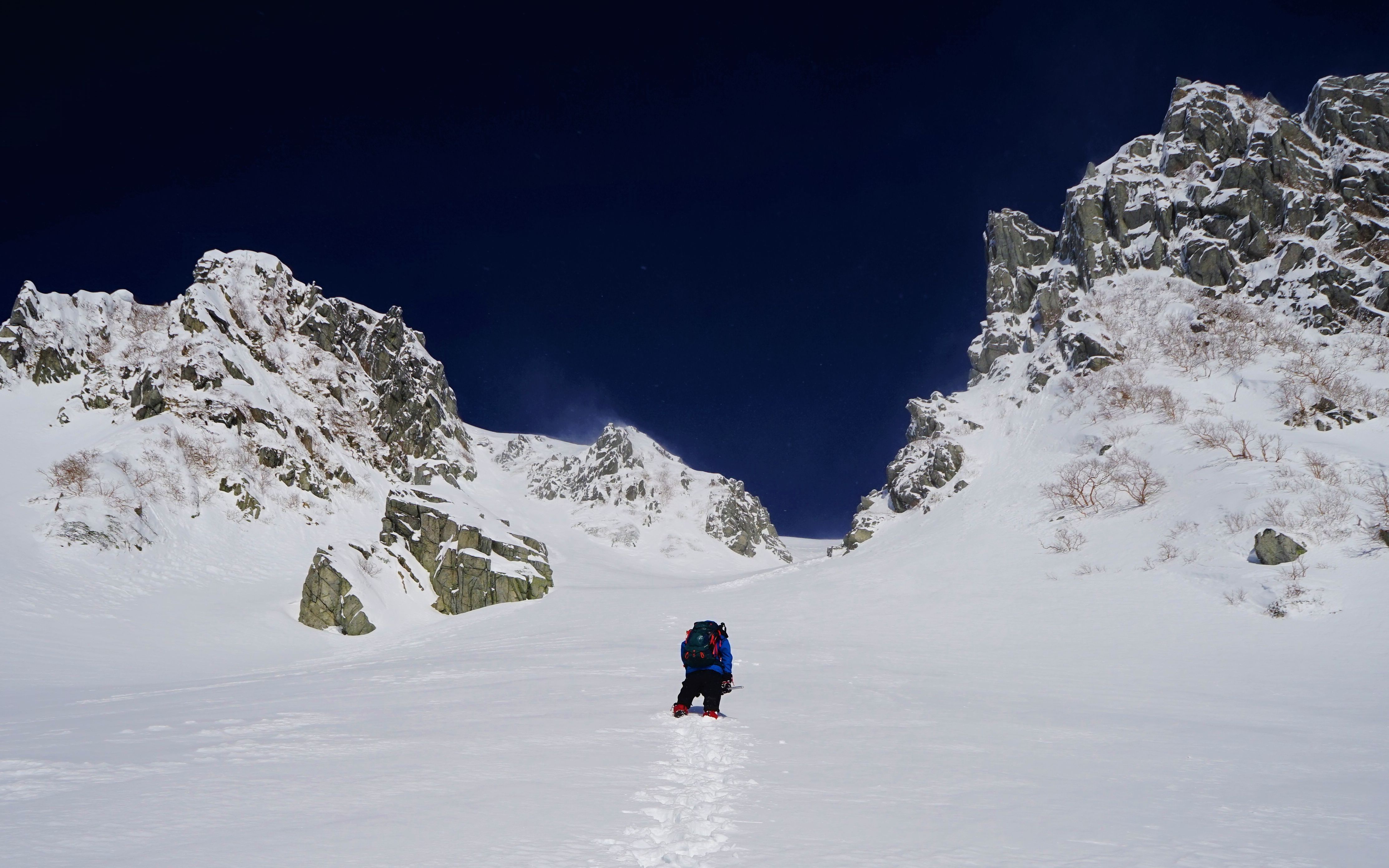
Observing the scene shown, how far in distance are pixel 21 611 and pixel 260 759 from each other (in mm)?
29424

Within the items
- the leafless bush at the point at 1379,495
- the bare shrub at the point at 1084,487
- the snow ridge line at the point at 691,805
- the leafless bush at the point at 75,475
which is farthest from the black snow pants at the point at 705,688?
the leafless bush at the point at 75,475

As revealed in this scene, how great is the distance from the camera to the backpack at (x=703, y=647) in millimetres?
9992

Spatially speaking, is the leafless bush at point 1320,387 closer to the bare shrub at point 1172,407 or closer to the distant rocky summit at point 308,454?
the bare shrub at point 1172,407

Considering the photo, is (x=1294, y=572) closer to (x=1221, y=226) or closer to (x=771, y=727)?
(x=771, y=727)

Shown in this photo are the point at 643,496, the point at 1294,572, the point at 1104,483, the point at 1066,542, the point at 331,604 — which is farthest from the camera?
the point at 643,496

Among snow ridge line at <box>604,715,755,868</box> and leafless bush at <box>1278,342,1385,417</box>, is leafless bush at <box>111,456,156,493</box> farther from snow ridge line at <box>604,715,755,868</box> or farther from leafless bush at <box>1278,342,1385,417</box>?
leafless bush at <box>1278,342,1385,417</box>

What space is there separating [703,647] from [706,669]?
32 centimetres

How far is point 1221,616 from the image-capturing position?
19562 mm

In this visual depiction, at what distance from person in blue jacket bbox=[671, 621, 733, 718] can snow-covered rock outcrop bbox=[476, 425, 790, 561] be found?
7280cm

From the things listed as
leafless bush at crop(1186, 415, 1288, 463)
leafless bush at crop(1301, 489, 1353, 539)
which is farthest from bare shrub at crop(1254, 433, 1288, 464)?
leafless bush at crop(1301, 489, 1353, 539)

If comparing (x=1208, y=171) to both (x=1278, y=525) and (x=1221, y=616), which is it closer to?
(x=1278, y=525)

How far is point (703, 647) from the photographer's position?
1005 cm

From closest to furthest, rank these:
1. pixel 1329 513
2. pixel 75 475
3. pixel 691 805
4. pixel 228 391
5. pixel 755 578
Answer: pixel 691 805 < pixel 1329 513 < pixel 75 475 < pixel 755 578 < pixel 228 391

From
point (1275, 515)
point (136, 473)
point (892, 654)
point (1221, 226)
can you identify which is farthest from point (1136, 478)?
point (136, 473)
